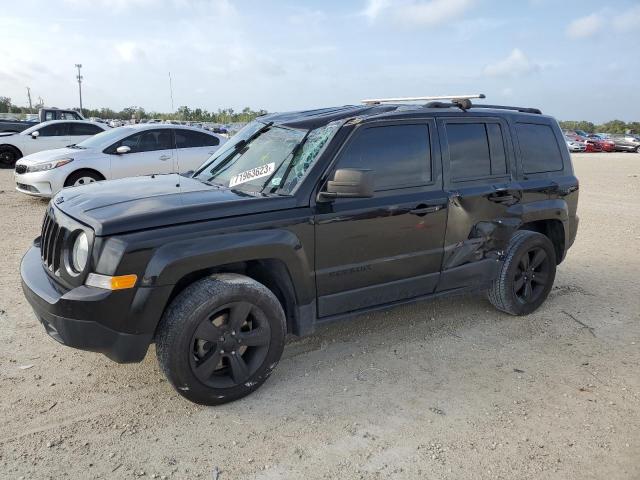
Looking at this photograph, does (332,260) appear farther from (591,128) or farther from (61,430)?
(591,128)

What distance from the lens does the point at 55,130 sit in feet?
48.2

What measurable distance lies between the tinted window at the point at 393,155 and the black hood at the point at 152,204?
625 mm

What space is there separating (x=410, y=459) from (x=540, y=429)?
34.3 inches

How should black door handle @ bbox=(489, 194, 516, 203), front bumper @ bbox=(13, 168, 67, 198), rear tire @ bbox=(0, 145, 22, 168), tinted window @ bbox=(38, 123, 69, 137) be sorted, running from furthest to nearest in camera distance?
rear tire @ bbox=(0, 145, 22, 168)
tinted window @ bbox=(38, 123, 69, 137)
front bumper @ bbox=(13, 168, 67, 198)
black door handle @ bbox=(489, 194, 516, 203)

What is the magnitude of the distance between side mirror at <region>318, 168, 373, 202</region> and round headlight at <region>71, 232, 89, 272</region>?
1.52 metres

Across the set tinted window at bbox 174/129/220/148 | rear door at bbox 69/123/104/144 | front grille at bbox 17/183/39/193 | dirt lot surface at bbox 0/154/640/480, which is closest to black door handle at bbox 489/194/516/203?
dirt lot surface at bbox 0/154/640/480

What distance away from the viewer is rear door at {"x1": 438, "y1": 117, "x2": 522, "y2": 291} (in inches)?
163

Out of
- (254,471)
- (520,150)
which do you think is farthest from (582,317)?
(254,471)

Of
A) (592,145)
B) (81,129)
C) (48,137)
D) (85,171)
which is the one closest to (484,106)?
(85,171)

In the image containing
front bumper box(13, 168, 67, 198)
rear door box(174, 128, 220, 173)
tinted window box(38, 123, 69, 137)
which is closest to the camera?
front bumper box(13, 168, 67, 198)

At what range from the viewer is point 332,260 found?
3590 mm

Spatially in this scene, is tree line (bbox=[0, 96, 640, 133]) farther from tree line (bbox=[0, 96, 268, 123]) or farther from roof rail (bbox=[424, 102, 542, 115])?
roof rail (bbox=[424, 102, 542, 115])

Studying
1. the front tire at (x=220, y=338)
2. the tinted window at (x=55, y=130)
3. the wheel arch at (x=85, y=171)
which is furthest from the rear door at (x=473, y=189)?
the tinted window at (x=55, y=130)

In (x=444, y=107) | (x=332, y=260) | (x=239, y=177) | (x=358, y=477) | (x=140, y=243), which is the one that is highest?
(x=444, y=107)
